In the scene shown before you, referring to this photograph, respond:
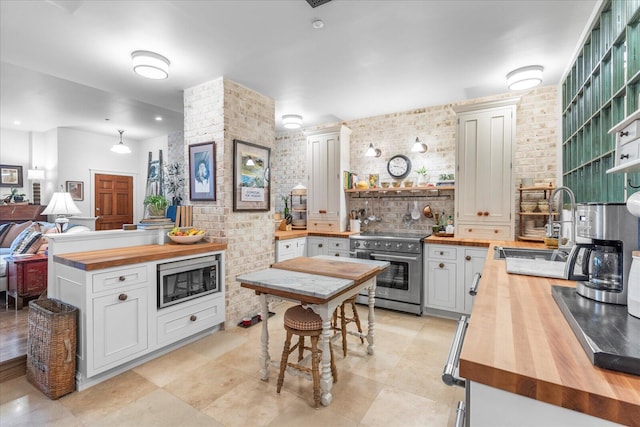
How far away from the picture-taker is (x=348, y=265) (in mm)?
2492

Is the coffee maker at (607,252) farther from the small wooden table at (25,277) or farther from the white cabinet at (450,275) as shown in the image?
the small wooden table at (25,277)

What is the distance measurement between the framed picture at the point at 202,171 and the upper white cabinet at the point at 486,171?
9.51ft

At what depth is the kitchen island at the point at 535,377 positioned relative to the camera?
2.19ft

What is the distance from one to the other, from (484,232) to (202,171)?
11.0ft

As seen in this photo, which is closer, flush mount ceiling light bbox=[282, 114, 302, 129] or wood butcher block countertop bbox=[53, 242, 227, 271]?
wood butcher block countertop bbox=[53, 242, 227, 271]

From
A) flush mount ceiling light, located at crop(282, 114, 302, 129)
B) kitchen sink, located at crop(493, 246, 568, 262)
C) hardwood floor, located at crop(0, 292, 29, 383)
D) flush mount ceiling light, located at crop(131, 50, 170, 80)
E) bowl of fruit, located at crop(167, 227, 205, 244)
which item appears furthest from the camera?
flush mount ceiling light, located at crop(282, 114, 302, 129)

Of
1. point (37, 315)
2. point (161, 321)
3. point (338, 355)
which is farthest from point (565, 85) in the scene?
point (37, 315)

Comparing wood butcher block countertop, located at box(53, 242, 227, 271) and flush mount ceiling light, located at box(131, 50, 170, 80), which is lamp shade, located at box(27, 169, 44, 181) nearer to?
wood butcher block countertop, located at box(53, 242, 227, 271)

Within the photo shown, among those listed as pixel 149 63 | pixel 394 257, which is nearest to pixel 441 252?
pixel 394 257

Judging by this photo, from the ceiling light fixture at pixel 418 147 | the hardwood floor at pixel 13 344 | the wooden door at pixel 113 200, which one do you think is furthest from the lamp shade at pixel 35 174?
the ceiling light fixture at pixel 418 147

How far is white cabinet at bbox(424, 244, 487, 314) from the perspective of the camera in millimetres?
3432

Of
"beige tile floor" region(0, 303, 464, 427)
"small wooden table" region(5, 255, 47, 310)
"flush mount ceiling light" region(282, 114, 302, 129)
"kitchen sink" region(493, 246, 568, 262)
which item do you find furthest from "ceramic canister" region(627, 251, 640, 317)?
"small wooden table" region(5, 255, 47, 310)

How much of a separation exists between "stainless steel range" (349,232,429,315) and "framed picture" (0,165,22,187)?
7.48m

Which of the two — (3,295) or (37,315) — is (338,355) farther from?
(3,295)
